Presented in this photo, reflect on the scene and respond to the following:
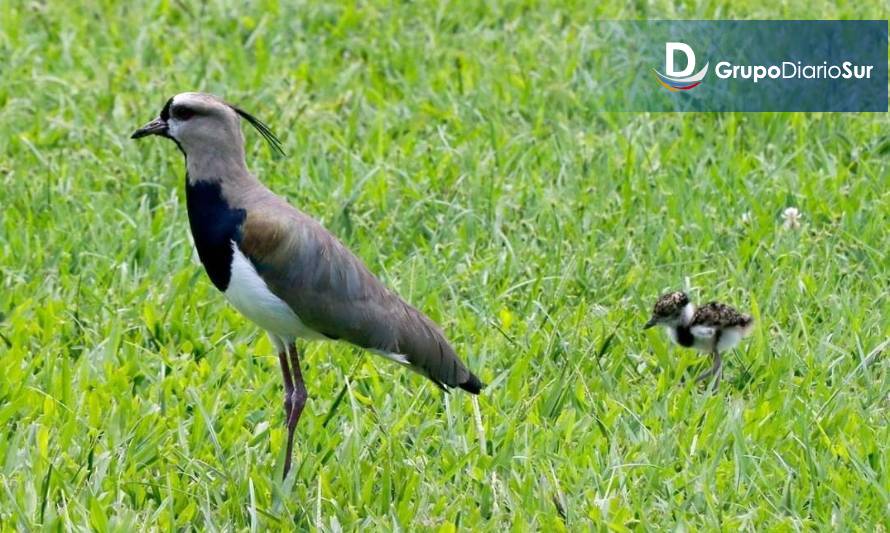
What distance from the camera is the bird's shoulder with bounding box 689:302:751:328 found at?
5.88 metres

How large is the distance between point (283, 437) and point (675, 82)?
149 inches

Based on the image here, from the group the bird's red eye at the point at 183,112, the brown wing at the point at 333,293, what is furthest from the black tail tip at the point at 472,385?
the bird's red eye at the point at 183,112

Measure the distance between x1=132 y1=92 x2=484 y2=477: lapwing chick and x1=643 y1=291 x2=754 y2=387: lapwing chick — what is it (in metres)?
0.91

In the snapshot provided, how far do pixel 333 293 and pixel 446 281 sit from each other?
1.38 metres

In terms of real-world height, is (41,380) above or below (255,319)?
below

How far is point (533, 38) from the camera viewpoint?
906 cm

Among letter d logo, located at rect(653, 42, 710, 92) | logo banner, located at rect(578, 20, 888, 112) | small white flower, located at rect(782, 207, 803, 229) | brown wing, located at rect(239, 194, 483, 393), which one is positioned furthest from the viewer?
letter d logo, located at rect(653, 42, 710, 92)

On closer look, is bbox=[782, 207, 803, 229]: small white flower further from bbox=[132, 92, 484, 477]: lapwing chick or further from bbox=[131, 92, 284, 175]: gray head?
bbox=[131, 92, 284, 175]: gray head

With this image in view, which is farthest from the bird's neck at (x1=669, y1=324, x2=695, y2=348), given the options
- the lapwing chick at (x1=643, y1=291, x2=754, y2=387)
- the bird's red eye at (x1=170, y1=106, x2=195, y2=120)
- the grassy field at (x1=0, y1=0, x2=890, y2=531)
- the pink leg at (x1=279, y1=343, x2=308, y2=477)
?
the bird's red eye at (x1=170, y1=106, x2=195, y2=120)

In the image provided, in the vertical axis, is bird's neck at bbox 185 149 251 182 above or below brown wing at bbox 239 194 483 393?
above

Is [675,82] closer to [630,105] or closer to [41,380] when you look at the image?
[630,105]

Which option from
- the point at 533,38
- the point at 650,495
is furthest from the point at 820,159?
the point at 650,495

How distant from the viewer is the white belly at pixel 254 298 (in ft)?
17.2

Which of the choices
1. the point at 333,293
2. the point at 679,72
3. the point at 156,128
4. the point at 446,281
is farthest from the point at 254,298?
the point at 679,72
